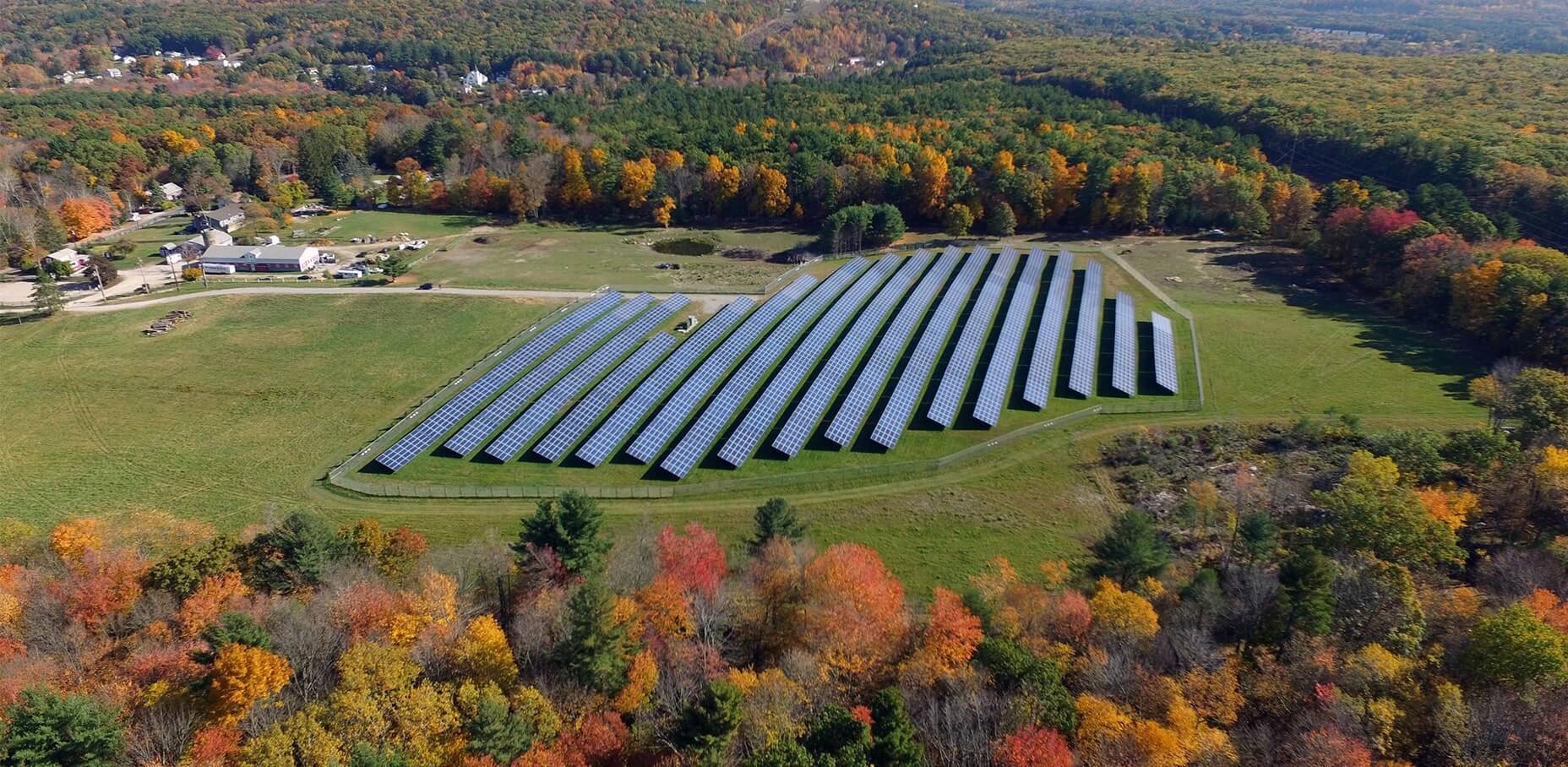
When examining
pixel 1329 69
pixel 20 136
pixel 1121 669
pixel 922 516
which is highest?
pixel 1329 69

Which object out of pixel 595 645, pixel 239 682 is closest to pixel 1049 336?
pixel 595 645

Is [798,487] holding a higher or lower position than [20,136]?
lower

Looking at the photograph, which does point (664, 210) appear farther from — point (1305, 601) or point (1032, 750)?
point (1032, 750)

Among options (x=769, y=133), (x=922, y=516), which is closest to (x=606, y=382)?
(x=922, y=516)

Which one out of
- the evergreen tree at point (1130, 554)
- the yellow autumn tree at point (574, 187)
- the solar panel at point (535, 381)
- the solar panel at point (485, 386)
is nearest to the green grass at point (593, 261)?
the yellow autumn tree at point (574, 187)

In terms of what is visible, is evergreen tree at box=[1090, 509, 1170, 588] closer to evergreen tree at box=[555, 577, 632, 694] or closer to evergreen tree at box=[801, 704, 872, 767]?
evergreen tree at box=[801, 704, 872, 767]

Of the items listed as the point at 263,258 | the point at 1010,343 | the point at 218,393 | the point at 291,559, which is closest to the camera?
the point at 291,559

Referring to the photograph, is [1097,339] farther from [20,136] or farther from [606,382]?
[20,136]
